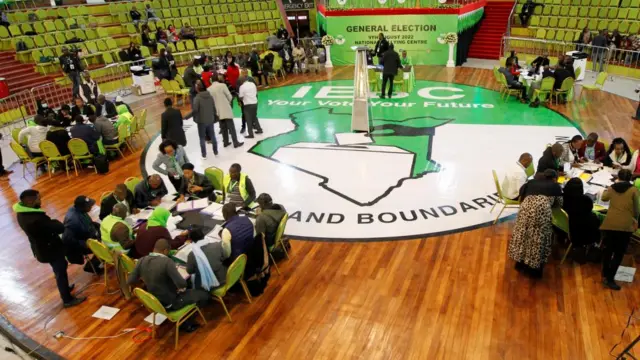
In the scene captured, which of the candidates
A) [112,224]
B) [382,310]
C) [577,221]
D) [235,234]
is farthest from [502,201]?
[112,224]

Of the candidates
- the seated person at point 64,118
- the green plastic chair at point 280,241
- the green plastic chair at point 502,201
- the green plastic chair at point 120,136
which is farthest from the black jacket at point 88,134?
the green plastic chair at point 502,201

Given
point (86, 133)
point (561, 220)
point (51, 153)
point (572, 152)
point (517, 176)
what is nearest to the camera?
point (561, 220)

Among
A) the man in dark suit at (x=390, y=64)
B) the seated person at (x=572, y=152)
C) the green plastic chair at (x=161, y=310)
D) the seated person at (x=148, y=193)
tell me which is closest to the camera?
the green plastic chair at (x=161, y=310)

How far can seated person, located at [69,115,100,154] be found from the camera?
8180mm

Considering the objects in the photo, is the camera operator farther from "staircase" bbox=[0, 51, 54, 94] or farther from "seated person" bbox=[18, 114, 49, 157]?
"seated person" bbox=[18, 114, 49, 157]

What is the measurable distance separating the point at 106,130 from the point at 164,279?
546 cm

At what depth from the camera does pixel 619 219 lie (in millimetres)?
4695

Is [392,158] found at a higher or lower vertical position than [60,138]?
lower

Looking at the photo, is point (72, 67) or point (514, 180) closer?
point (514, 180)

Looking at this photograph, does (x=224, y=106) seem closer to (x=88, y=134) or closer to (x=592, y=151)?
(x=88, y=134)

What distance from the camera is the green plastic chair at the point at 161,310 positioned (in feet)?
13.1

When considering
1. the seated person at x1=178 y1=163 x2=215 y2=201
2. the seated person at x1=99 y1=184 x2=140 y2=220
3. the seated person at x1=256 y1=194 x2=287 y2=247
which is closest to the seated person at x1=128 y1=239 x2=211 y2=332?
the seated person at x1=256 y1=194 x2=287 y2=247

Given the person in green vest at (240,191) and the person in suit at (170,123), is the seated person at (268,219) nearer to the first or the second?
the person in green vest at (240,191)

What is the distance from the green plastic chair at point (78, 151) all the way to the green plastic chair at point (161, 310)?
15.5 ft
